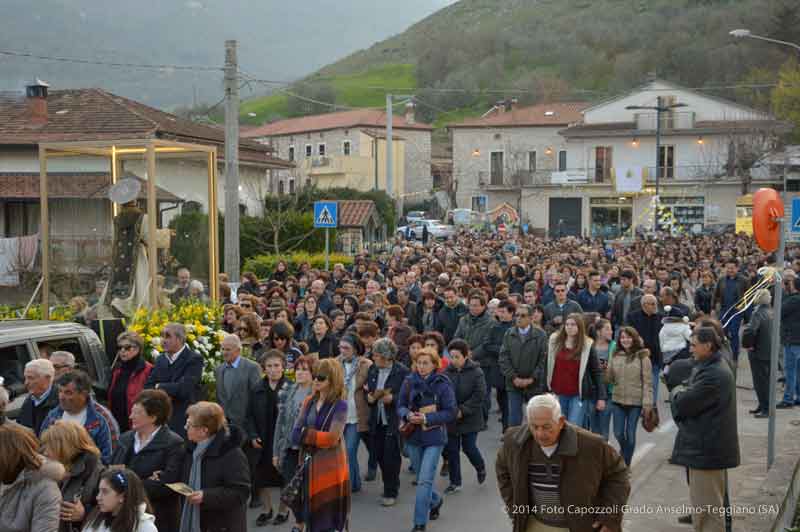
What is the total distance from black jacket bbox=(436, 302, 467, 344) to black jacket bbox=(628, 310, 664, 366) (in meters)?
2.57

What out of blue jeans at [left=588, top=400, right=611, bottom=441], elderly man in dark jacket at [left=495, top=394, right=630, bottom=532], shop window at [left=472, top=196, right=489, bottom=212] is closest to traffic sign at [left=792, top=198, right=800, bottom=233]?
blue jeans at [left=588, top=400, right=611, bottom=441]

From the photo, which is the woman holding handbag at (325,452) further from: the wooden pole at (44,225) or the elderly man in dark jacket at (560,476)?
the wooden pole at (44,225)

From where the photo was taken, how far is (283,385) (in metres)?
8.23

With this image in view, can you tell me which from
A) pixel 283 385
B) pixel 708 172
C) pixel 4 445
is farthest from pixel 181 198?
pixel 708 172

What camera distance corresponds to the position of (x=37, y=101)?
26594 mm

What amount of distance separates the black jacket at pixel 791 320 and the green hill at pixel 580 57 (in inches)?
2343

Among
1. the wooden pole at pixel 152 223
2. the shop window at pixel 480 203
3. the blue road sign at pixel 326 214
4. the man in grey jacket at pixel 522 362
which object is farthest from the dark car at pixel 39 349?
the shop window at pixel 480 203

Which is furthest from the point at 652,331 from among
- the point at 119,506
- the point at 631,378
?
the point at 119,506

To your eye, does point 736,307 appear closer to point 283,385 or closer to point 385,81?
point 283,385

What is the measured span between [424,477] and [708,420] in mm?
2497

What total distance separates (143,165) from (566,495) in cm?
767

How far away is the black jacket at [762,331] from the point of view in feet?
38.0

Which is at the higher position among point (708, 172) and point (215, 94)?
point (215, 94)

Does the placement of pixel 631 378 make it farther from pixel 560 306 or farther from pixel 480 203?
pixel 480 203
